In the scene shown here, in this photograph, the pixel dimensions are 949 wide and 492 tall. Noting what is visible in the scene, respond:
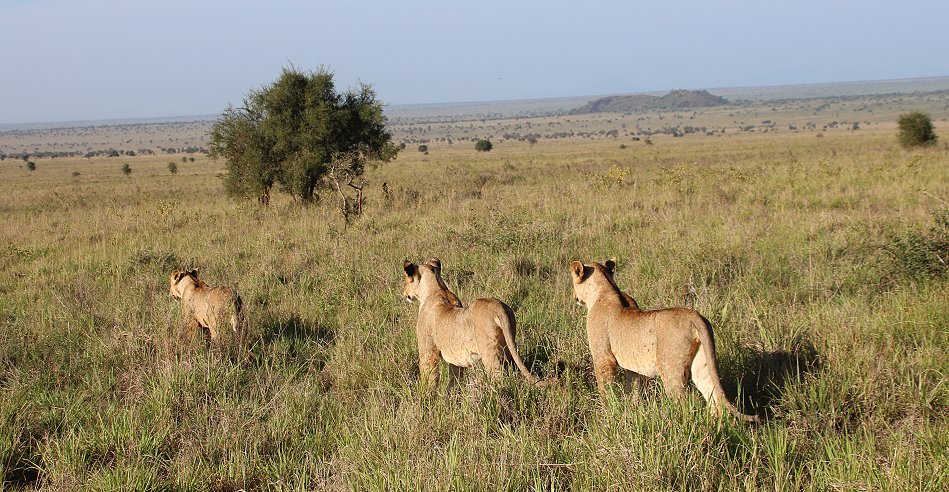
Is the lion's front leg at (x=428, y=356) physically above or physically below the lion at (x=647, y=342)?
below

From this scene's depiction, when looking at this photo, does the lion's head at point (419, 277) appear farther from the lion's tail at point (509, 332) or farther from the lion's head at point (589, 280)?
the lion's head at point (589, 280)

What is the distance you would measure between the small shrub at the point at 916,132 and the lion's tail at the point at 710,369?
4013cm

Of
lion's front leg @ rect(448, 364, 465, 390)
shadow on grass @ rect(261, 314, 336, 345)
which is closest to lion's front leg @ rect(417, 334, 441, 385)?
lion's front leg @ rect(448, 364, 465, 390)

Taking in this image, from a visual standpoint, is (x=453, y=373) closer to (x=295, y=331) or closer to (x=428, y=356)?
(x=428, y=356)

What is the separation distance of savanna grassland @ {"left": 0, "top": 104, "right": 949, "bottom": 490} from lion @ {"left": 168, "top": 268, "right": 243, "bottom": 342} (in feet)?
0.56

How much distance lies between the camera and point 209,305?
6621mm

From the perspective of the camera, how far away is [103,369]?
603 centimetres

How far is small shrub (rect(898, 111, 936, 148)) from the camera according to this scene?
37.5 meters

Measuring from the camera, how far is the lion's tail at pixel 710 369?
12.9ft

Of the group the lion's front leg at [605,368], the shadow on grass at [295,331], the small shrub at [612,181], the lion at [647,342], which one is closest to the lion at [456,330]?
the lion's front leg at [605,368]

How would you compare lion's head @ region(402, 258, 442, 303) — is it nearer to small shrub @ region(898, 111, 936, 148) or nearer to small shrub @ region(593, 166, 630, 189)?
small shrub @ region(593, 166, 630, 189)

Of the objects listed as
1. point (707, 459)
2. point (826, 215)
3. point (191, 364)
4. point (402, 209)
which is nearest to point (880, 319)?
point (707, 459)

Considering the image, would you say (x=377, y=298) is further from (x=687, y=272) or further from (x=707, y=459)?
(x=707, y=459)

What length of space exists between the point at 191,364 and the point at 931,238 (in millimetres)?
7555
